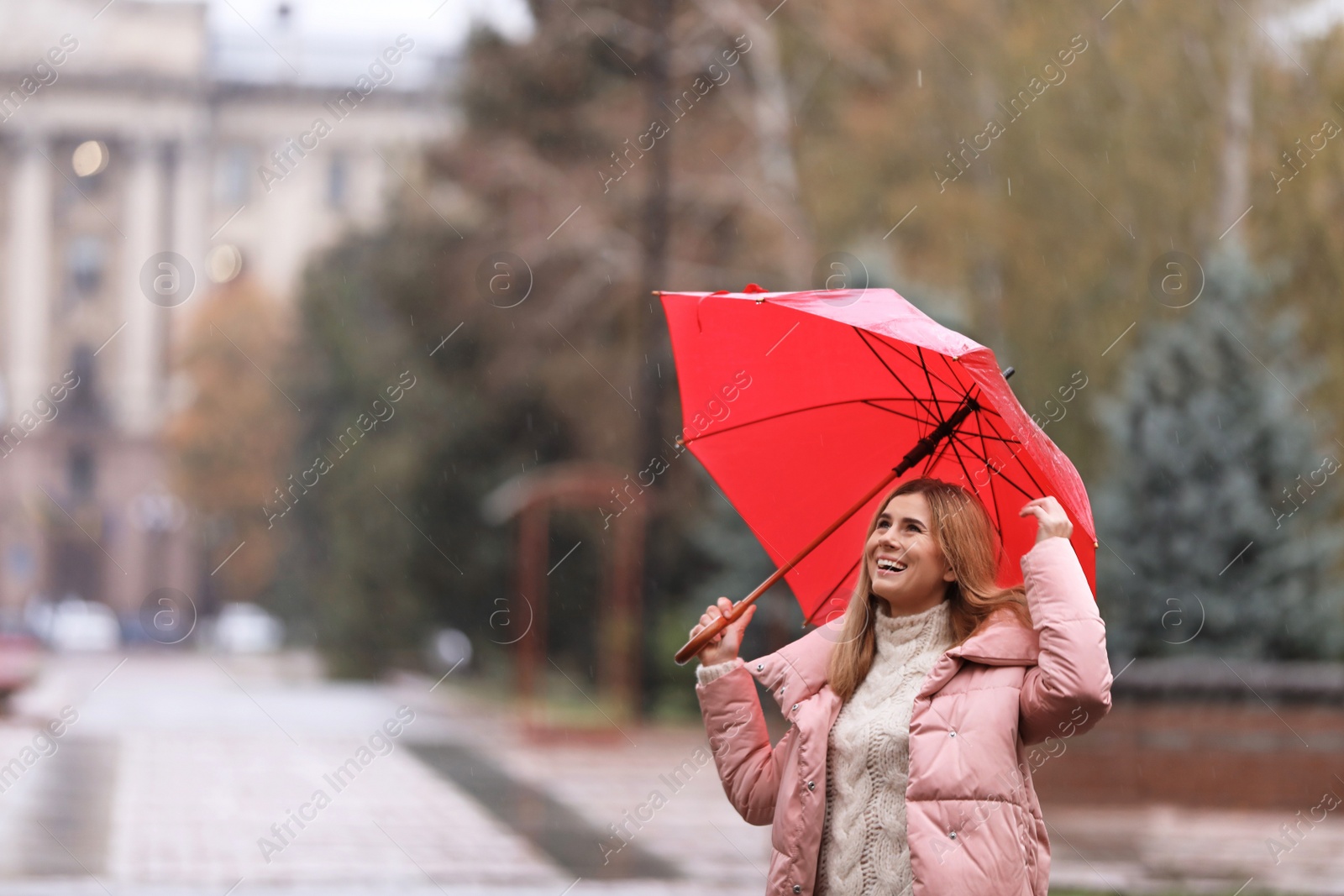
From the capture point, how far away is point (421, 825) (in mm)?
13031

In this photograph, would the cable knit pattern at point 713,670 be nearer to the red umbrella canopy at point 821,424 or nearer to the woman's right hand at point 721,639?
the woman's right hand at point 721,639

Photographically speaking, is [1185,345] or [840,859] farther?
[1185,345]

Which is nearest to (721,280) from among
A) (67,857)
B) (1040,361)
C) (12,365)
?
(1040,361)

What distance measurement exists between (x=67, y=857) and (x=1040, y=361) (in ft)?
42.3

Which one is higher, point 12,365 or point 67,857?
point 12,365

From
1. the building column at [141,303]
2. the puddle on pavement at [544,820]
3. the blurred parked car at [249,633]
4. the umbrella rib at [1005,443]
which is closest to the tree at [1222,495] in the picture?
the puddle on pavement at [544,820]

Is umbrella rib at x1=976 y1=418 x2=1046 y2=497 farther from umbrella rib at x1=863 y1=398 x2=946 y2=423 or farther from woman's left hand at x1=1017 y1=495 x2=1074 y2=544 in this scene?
woman's left hand at x1=1017 y1=495 x2=1074 y2=544

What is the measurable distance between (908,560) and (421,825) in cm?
992

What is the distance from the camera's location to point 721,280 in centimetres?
2620

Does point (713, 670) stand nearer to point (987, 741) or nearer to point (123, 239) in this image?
point (987, 741)

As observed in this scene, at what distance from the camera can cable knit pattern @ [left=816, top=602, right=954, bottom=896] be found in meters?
3.59

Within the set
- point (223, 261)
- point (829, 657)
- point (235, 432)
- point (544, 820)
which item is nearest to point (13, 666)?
point (544, 820)

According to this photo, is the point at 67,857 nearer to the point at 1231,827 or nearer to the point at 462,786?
the point at 462,786

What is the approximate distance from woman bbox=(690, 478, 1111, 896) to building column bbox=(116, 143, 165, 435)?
73716 millimetres
